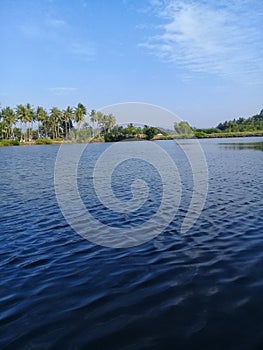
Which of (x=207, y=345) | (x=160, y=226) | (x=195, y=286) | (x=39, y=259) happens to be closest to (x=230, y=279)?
(x=195, y=286)

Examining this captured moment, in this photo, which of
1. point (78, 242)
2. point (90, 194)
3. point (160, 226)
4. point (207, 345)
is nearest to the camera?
point (207, 345)

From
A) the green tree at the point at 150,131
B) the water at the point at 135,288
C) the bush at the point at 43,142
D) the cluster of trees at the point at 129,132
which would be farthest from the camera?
the bush at the point at 43,142

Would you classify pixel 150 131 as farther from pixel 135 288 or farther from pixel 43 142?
pixel 135 288

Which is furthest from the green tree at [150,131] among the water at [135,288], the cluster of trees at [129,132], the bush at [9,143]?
the water at [135,288]

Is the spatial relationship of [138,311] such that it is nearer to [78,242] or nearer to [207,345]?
[207,345]

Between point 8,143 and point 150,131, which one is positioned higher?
point 150,131

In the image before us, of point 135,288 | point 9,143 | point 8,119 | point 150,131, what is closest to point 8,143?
point 9,143

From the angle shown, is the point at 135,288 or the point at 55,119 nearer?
the point at 135,288

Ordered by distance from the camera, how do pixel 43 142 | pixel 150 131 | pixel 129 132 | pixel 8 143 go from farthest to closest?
pixel 43 142 < pixel 8 143 < pixel 150 131 < pixel 129 132

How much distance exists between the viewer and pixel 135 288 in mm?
7340

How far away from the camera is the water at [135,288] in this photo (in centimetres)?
556

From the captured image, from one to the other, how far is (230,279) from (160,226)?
4.85 meters

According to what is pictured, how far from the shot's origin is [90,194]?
66.2 feet

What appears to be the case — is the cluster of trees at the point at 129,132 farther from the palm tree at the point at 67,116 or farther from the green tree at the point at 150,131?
the palm tree at the point at 67,116
